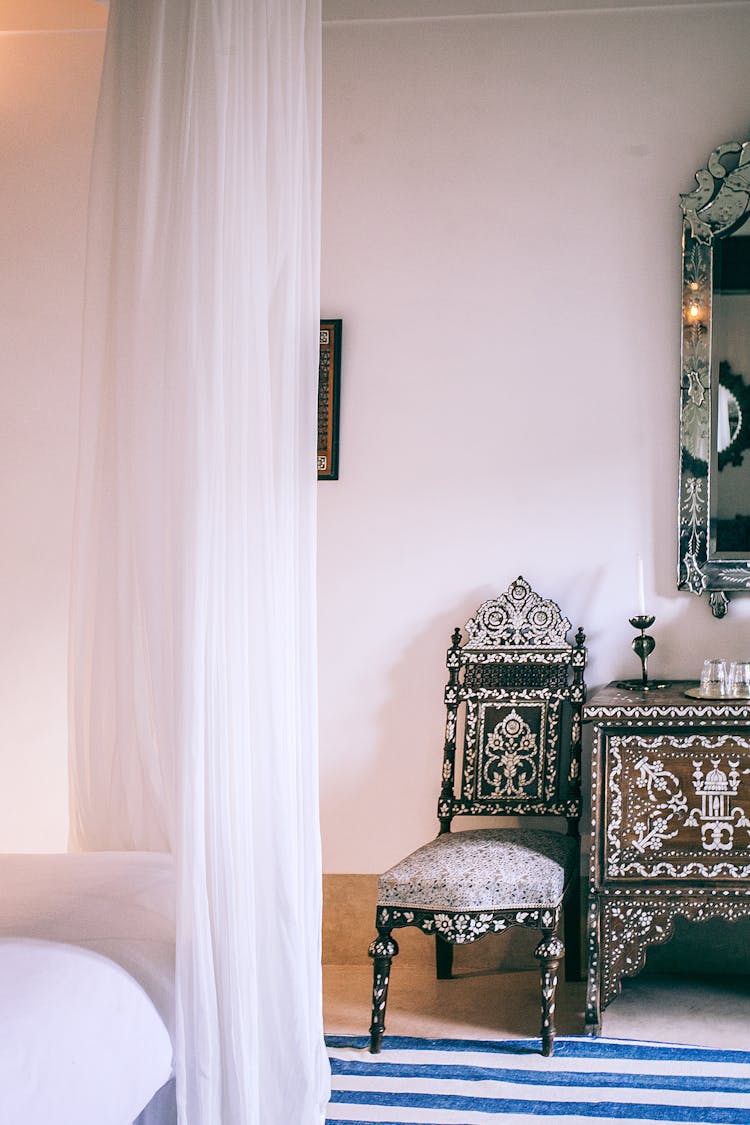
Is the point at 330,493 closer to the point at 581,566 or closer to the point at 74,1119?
the point at 581,566

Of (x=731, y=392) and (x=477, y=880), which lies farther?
(x=731, y=392)

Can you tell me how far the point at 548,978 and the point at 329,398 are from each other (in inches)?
79.0

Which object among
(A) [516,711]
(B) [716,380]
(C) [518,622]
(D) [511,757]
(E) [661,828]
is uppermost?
(B) [716,380]

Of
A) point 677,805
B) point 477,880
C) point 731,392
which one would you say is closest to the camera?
point 477,880

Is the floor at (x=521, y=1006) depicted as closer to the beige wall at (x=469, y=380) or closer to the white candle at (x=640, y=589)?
the beige wall at (x=469, y=380)

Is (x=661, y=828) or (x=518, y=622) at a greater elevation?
(x=518, y=622)

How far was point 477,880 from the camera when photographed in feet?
9.92

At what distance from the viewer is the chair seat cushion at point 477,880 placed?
301 centimetres

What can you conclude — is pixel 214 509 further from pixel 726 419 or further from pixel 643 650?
pixel 726 419

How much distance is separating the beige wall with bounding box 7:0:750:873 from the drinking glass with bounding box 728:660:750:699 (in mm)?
400

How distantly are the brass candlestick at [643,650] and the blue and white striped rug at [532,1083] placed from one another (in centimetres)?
105

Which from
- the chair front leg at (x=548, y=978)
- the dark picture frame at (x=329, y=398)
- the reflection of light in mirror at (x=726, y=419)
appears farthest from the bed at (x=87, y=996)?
the reflection of light in mirror at (x=726, y=419)

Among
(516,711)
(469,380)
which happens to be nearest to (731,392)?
(469,380)

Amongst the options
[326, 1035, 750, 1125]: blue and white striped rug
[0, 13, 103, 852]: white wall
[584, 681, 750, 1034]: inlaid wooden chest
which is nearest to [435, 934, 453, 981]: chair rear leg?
[326, 1035, 750, 1125]: blue and white striped rug
